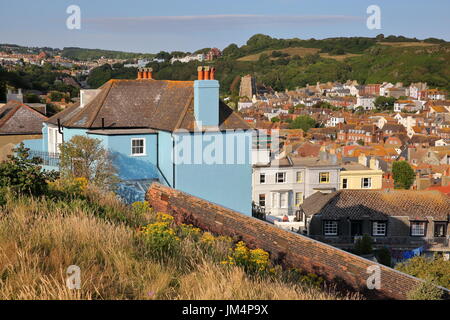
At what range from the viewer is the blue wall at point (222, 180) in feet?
66.8

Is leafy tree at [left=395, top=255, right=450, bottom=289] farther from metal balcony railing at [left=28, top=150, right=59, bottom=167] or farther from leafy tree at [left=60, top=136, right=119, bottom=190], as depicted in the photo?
metal balcony railing at [left=28, top=150, right=59, bottom=167]

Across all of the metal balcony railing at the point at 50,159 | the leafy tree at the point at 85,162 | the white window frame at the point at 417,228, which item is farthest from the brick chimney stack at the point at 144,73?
the white window frame at the point at 417,228

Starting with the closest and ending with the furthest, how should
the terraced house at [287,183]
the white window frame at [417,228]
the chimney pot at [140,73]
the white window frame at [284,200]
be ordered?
the chimney pot at [140,73], the white window frame at [417,228], the terraced house at [287,183], the white window frame at [284,200]

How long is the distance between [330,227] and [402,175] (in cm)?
3116

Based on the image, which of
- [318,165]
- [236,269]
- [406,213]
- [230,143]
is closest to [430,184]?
[318,165]

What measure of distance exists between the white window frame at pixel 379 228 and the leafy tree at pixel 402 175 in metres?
28.8

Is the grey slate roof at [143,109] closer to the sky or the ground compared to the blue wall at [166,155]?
closer to the sky

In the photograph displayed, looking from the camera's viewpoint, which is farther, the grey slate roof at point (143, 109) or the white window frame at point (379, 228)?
the white window frame at point (379, 228)

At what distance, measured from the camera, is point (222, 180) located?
821 inches

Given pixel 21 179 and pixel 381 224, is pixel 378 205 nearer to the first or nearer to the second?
pixel 381 224

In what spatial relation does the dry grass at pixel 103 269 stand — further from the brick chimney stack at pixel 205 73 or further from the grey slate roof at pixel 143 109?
the brick chimney stack at pixel 205 73

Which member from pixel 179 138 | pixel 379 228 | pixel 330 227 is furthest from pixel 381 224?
pixel 179 138

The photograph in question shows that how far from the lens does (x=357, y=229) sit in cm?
3588

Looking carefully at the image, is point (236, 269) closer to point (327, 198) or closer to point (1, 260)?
point (1, 260)
